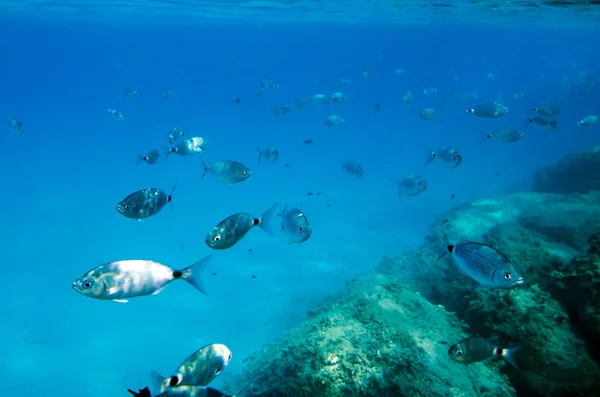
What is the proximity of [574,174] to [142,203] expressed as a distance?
72.2ft

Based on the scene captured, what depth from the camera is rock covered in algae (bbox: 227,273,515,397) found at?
4309 mm

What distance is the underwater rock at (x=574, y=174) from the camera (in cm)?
1784

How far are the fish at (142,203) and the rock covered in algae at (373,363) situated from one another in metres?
2.73

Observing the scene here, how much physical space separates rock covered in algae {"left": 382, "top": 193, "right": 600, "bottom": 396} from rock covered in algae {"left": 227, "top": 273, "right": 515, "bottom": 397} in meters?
0.45

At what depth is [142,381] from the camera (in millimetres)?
9945

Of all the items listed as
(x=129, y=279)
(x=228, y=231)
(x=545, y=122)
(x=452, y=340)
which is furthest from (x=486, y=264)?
(x=545, y=122)

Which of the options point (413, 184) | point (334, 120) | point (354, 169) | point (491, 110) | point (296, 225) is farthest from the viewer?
point (334, 120)

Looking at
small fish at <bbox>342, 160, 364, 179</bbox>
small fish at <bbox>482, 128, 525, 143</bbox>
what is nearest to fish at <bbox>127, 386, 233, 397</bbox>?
small fish at <bbox>342, 160, 364, 179</bbox>

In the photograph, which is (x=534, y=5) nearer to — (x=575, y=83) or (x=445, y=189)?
(x=445, y=189)

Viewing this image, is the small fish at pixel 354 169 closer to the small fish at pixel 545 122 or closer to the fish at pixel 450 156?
the fish at pixel 450 156

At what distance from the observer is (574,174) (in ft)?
61.5

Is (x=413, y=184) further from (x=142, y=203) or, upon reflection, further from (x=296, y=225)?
(x=142, y=203)

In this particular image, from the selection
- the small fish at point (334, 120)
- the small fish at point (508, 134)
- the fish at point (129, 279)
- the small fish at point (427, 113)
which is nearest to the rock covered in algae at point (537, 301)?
the small fish at point (508, 134)

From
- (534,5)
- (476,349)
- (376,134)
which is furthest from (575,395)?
(376,134)
